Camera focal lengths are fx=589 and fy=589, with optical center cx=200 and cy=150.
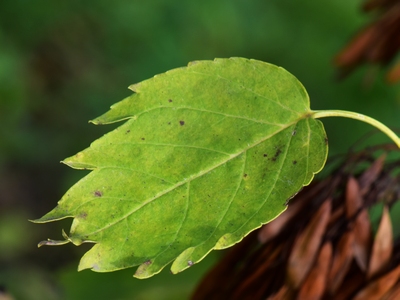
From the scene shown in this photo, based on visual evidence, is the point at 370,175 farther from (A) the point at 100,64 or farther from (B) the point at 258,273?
(A) the point at 100,64

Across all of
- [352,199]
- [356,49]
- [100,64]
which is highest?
[356,49]

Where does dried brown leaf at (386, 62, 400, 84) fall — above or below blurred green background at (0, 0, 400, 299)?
above

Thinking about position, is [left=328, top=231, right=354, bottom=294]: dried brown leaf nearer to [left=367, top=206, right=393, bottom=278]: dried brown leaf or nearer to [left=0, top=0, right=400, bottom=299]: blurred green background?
[left=367, top=206, right=393, bottom=278]: dried brown leaf

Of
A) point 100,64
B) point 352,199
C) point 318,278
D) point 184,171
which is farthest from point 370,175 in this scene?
point 100,64

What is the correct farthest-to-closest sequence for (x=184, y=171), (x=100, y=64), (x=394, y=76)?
(x=100, y=64)
(x=394, y=76)
(x=184, y=171)

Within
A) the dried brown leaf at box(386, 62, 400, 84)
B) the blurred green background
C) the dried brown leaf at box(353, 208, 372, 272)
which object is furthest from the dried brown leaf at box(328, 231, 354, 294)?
the blurred green background

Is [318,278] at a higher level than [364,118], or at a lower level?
lower

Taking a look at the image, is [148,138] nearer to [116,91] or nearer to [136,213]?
[136,213]
